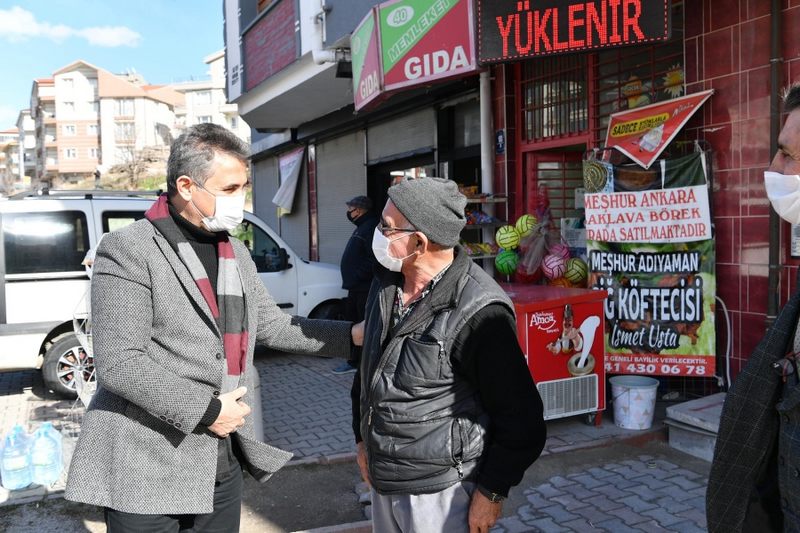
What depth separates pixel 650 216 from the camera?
Answer: 19.0 ft

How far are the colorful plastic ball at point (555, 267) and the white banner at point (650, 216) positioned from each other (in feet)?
1.27

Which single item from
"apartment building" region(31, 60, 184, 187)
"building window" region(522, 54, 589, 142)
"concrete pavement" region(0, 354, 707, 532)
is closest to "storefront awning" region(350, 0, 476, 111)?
"building window" region(522, 54, 589, 142)

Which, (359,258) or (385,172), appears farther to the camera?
(385,172)

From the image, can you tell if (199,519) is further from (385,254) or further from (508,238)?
(508,238)

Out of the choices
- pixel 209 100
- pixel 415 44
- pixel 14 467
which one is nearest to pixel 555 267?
pixel 415 44

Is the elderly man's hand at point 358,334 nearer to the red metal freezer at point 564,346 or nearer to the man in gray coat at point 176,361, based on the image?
the man in gray coat at point 176,361

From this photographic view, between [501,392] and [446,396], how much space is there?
0.19m

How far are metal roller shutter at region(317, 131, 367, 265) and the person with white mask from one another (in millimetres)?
10255

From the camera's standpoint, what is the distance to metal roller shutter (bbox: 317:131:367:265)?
40.9 feet

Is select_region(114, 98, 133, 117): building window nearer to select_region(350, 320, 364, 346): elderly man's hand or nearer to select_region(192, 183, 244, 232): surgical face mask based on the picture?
select_region(350, 320, 364, 346): elderly man's hand

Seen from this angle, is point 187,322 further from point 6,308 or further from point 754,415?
point 6,308

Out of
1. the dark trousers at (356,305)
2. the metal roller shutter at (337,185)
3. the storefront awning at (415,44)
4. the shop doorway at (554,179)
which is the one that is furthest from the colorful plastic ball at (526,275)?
the metal roller shutter at (337,185)

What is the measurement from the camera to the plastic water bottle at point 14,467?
15.6 feet

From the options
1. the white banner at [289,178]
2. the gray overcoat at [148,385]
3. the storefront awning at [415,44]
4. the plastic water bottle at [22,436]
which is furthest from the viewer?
the white banner at [289,178]
